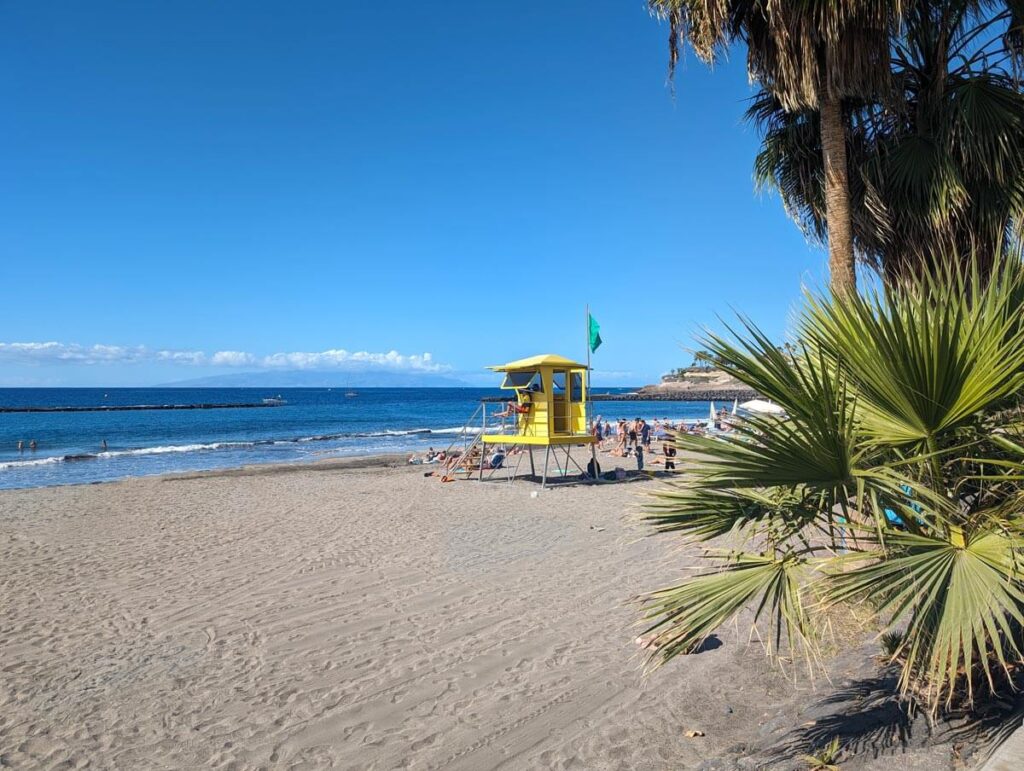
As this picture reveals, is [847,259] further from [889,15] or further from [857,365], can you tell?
[857,365]

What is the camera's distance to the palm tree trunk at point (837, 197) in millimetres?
7147

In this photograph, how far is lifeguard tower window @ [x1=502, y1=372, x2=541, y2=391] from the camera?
16.3m

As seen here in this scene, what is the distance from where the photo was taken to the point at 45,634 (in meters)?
6.68

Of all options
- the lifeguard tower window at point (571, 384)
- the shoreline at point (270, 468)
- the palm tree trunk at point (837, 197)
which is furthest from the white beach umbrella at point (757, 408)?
the shoreline at point (270, 468)

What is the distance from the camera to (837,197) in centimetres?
714

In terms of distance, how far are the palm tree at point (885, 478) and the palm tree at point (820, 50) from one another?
3644 mm

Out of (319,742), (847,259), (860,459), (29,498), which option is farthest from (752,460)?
(29,498)

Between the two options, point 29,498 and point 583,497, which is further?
point 29,498

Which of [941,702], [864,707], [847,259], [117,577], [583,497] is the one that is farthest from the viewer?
[583,497]

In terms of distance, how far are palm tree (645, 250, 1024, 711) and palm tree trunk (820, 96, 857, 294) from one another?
12.5 ft

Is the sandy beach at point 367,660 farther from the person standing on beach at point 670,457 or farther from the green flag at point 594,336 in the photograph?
the green flag at point 594,336

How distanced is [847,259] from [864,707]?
15.9 feet

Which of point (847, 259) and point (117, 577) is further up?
point (847, 259)

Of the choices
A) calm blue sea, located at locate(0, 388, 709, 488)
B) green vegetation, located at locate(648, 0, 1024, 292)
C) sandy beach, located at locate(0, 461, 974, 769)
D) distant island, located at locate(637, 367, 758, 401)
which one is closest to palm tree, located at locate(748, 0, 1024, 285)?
green vegetation, located at locate(648, 0, 1024, 292)
